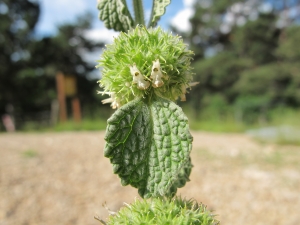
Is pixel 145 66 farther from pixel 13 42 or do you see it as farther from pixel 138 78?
pixel 13 42

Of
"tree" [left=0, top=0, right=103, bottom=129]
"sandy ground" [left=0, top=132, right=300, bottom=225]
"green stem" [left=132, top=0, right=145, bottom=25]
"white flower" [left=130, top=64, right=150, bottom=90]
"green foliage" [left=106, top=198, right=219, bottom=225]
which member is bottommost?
"sandy ground" [left=0, top=132, right=300, bottom=225]

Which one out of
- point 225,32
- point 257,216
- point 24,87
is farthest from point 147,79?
point 225,32

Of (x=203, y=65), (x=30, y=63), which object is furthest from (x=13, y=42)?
(x=203, y=65)

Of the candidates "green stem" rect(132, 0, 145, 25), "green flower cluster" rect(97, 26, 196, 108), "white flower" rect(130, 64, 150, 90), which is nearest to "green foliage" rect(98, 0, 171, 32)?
"green stem" rect(132, 0, 145, 25)

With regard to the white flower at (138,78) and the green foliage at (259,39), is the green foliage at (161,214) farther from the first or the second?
the green foliage at (259,39)

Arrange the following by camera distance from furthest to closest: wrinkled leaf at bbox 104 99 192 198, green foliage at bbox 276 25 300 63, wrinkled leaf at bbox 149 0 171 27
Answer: green foliage at bbox 276 25 300 63
wrinkled leaf at bbox 149 0 171 27
wrinkled leaf at bbox 104 99 192 198

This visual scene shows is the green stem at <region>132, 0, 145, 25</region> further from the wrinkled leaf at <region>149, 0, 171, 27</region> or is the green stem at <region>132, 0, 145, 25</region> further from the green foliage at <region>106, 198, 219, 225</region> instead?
the green foliage at <region>106, 198, 219, 225</region>

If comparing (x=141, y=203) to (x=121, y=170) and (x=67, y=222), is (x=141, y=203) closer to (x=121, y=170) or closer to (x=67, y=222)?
(x=121, y=170)
